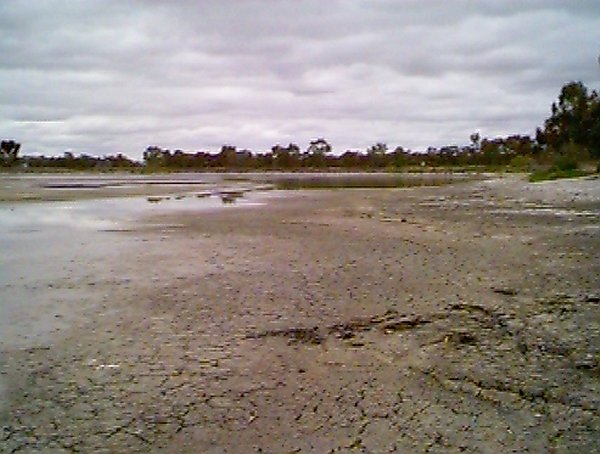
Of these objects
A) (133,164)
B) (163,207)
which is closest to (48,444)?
(163,207)

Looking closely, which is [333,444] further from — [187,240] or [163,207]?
[163,207]

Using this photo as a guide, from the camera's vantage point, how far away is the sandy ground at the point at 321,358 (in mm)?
3959

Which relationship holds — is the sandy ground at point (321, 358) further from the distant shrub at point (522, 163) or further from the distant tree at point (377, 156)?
the distant tree at point (377, 156)

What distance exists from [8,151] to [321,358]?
467 ft

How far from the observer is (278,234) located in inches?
640

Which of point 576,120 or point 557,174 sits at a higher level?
point 576,120

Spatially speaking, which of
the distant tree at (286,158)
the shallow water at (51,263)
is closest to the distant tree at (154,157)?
the distant tree at (286,158)

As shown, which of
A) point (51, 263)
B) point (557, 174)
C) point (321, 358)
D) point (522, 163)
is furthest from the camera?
point (522, 163)

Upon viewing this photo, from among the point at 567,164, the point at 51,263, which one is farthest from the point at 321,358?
the point at 567,164

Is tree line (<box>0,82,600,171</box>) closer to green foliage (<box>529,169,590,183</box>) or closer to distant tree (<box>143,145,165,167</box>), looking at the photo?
distant tree (<box>143,145,165,167</box>)

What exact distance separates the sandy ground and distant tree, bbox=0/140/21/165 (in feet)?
440

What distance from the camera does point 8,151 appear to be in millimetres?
130375

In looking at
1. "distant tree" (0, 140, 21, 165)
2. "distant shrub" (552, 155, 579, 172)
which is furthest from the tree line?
"distant shrub" (552, 155, 579, 172)

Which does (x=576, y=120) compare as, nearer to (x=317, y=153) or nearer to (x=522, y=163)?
(x=522, y=163)
